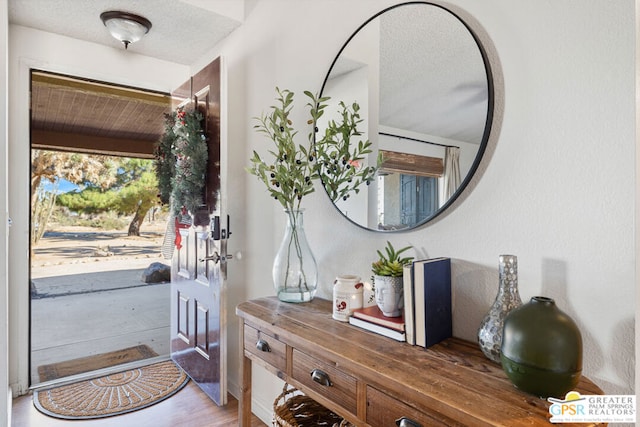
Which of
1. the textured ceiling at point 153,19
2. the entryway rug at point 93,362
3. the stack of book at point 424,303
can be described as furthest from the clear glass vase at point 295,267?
the entryway rug at point 93,362

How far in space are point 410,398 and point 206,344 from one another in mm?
1859

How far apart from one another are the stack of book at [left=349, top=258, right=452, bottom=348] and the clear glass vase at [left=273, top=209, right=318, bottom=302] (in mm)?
517

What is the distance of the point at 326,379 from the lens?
3.80 feet

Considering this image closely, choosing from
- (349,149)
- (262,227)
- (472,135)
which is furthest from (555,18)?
(262,227)

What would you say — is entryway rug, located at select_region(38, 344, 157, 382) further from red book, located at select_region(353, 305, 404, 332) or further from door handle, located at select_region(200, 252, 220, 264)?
red book, located at select_region(353, 305, 404, 332)

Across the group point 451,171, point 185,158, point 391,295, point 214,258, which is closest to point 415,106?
point 451,171

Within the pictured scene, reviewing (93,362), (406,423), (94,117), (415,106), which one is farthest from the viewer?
(94,117)

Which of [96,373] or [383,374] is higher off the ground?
[383,374]

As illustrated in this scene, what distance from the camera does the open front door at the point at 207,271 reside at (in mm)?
2270

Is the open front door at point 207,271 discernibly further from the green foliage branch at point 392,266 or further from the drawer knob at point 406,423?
the drawer knob at point 406,423

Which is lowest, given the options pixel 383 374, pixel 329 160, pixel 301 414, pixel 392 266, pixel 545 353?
pixel 301 414

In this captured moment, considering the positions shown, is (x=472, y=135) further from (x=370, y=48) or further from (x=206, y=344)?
(x=206, y=344)

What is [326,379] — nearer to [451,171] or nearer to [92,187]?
[451,171]

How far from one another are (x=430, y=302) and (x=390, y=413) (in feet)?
1.07
